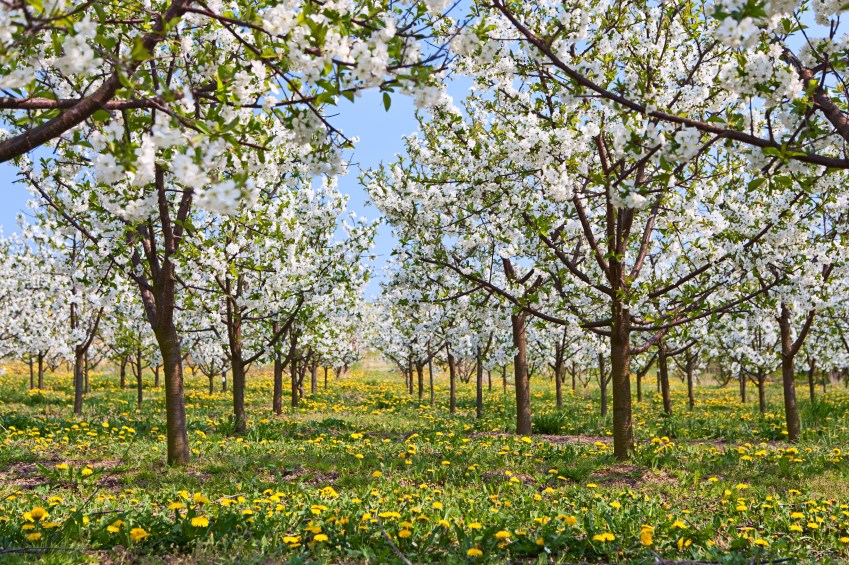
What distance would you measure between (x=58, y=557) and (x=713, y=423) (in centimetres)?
1370

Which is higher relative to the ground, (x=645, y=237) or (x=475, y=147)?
(x=475, y=147)

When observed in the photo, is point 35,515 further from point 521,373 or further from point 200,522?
point 521,373

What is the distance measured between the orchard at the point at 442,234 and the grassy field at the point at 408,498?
0.15ft

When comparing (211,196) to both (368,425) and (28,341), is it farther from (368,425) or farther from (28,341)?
(28,341)

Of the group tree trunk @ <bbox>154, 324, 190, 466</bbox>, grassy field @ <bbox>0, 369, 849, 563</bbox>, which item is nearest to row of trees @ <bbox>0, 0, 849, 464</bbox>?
tree trunk @ <bbox>154, 324, 190, 466</bbox>

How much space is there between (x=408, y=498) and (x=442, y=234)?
5.50 meters

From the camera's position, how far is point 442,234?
34.6 ft

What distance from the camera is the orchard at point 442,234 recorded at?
3.68m

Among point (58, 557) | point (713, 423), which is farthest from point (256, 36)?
point (713, 423)

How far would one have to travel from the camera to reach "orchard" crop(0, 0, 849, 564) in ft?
12.1

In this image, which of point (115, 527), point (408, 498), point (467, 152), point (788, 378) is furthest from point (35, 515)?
point (788, 378)

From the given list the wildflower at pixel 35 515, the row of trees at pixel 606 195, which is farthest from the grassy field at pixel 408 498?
the row of trees at pixel 606 195

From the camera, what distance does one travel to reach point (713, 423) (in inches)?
560

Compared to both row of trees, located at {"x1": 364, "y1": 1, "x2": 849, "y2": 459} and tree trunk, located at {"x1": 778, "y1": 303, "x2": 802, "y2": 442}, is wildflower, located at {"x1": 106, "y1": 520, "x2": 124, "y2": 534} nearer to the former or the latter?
row of trees, located at {"x1": 364, "y1": 1, "x2": 849, "y2": 459}
